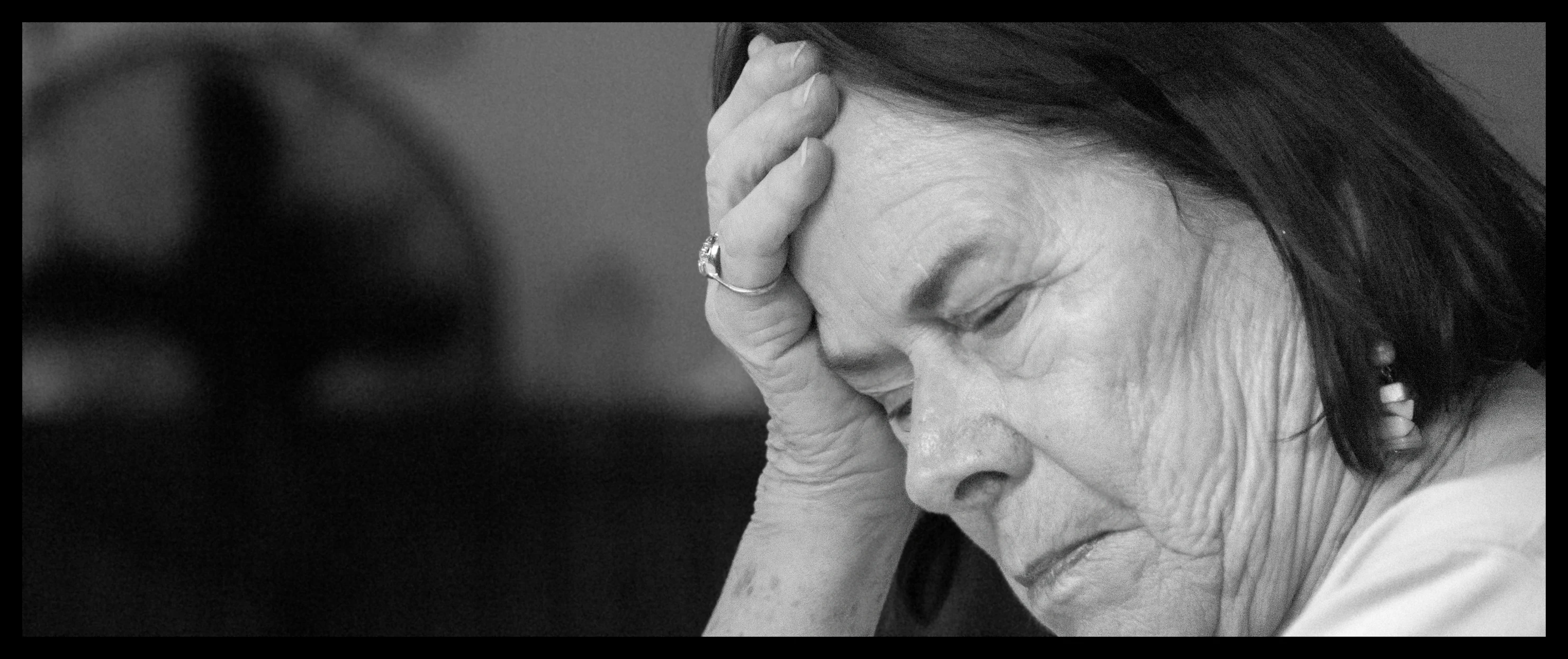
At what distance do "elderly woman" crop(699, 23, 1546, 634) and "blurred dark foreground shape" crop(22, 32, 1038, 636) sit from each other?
1.77 feet

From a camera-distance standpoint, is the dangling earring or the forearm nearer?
the dangling earring

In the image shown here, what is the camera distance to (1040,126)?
109 centimetres

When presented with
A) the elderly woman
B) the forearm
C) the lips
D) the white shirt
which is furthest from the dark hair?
the forearm

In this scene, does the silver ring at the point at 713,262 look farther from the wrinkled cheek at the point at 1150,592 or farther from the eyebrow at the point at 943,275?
the wrinkled cheek at the point at 1150,592

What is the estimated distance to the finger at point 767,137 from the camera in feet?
3.82

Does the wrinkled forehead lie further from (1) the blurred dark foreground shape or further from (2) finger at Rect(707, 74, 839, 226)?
(1) the blurred dark foreground shape

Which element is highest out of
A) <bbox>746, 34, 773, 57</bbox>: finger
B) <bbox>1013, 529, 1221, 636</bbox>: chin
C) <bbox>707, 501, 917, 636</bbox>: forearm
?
<bbox>746, 34, 773, 57</bbox>: finger

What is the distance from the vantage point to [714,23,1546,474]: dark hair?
1.04 m

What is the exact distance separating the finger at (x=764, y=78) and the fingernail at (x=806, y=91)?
3 cm

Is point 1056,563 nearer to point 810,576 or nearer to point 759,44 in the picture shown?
point 810,576

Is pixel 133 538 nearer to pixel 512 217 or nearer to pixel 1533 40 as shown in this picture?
pixel 512 217

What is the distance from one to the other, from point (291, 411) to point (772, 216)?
0.84m

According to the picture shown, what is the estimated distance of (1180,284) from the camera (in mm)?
1053

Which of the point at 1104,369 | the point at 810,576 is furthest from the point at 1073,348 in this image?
the point at 810,576
